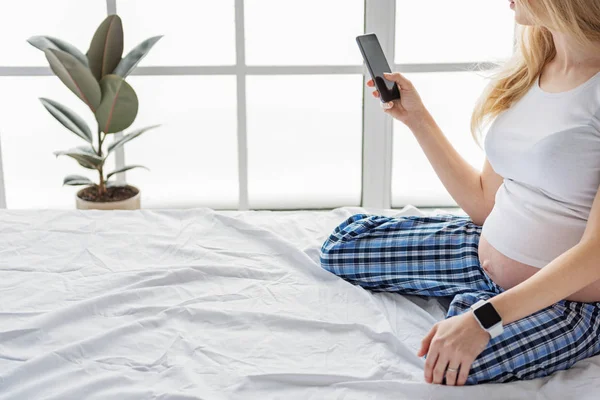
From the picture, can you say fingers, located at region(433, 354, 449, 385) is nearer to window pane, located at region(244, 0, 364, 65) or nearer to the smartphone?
the smartphone

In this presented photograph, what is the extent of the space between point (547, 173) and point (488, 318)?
1.02ft

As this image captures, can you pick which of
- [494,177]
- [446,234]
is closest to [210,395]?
[446,234]

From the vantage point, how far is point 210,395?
3.70 feet

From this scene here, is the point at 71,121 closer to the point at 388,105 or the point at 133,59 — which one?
the point at 133,59

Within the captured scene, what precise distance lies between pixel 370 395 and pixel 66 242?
86 cm

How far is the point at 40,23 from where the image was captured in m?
2.83

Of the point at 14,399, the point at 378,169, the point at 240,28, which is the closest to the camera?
the point at 14,399

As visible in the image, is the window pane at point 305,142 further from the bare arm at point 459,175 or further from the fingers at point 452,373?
the fingers at point 452,373

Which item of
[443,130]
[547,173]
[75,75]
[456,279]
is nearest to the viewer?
[547,173]

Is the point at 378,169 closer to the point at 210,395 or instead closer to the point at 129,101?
the point at 129,101

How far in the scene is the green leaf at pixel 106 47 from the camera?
2480mm

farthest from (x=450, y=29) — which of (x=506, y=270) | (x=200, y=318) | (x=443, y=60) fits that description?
(x=200, y=318)

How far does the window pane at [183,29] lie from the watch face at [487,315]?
6.37 feet

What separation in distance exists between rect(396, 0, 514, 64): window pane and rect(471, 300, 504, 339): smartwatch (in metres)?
1.90
